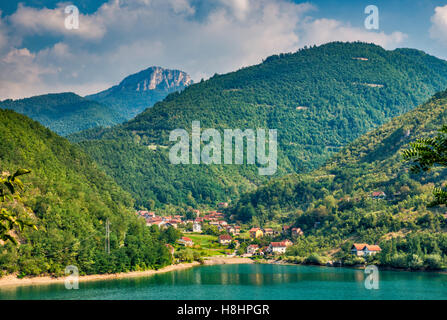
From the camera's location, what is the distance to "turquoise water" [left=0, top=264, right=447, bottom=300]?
40.1 meters

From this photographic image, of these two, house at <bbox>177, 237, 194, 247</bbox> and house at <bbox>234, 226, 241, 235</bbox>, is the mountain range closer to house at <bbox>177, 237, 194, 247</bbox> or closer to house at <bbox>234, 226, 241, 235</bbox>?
house at <bbox>177, 237, 194, 247</bbox>

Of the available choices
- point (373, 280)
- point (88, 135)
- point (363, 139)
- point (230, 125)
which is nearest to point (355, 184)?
point (363, 139)

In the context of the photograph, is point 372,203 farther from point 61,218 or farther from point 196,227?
point 61,218

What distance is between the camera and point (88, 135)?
652ft

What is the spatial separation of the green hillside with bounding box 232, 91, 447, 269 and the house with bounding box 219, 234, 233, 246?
11.6 m

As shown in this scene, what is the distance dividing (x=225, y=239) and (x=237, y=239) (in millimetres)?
2504

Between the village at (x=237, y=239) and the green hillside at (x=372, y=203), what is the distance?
2179mm

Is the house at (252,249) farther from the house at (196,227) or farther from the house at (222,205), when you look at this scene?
the house at (222,205)

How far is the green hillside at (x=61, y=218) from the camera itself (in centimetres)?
5273

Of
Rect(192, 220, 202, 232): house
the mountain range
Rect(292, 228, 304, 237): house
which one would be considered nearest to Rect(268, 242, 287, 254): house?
the mountain range

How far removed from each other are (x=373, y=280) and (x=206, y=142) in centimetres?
11341

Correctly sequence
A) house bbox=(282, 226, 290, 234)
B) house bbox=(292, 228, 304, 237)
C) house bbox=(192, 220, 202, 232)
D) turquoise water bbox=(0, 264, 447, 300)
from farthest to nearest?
house bbox=(192, 220, 202, 232) → house bbox=(282, 226, 290, 234) → house bbox=(292, 228, 304, 237) → turquoise water bbox=(0, 264, 447, 300)

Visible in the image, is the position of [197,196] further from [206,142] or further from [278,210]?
[278,210]
